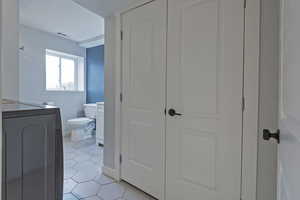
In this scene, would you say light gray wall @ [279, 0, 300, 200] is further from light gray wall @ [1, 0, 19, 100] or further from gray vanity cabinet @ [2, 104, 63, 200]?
light gray wall @ [1, 0, 19, 100]

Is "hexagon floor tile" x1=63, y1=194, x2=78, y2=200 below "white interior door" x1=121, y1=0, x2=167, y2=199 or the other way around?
below

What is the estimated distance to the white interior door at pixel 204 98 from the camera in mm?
1325

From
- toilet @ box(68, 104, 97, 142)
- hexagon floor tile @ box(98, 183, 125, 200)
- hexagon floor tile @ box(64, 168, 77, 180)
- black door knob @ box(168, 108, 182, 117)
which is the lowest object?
hexagon floor tile @ box(98, 183, 125, 200)

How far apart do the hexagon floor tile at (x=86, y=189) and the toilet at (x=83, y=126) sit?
2.01 metres

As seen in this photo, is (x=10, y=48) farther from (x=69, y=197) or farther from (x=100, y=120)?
(x=100, y=120)

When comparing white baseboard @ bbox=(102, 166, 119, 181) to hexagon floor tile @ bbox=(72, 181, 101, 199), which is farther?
white baseboard @ bbox=(102, 166, 119, 181)

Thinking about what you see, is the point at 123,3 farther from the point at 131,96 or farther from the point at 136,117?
the point at 136,117

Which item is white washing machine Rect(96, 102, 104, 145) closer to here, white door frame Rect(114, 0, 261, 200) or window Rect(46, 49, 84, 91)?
window Rect(46, 49, 84, 91)

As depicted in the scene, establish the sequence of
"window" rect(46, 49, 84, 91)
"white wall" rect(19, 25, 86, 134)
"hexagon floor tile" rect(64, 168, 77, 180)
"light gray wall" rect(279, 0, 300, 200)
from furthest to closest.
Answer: "window" rect(46, 49, 84, 91), "white wall" rect(19, 25, 86, 134), "hexagon floor tile" rect(64, 168, 77, 180), "light gray wall" rect(279, 0, 300, 200)

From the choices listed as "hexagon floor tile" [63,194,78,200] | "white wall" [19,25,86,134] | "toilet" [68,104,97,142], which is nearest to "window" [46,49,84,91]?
"white wall" [19,25,86,134]

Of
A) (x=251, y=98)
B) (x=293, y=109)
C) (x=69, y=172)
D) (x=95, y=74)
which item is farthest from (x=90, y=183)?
(x=95, y=74)

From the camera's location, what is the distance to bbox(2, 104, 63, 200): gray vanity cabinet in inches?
32.4

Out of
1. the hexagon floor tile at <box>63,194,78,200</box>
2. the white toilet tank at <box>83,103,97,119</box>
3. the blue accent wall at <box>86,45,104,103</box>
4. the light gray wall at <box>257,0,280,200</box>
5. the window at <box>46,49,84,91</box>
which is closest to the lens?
the light gray wall at <box>257,0,280,200</box>

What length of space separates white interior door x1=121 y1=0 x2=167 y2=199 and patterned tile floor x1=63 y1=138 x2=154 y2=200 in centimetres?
14
